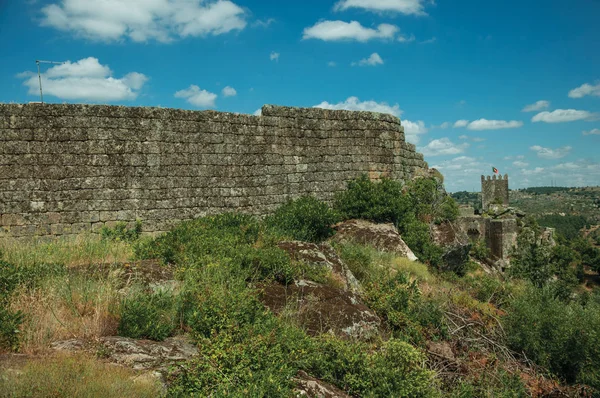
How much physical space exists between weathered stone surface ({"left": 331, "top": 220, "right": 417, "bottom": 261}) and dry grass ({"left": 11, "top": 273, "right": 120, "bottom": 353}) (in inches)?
257

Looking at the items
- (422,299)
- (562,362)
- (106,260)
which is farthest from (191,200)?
(562,362)

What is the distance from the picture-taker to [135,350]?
425cm

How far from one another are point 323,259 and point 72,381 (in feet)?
15.8

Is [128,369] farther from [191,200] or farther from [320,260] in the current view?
[191,200]

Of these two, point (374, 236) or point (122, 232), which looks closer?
point (122, 232)

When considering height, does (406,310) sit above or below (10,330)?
below

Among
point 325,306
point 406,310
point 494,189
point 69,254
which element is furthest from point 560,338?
point 494,189

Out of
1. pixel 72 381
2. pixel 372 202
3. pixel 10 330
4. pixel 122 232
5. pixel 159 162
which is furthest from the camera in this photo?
pixel 372 202

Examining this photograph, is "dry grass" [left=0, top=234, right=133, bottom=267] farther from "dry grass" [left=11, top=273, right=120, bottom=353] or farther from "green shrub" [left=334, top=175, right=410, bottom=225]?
"green shrub" [left=334, top=175, right=410, bottom=225]

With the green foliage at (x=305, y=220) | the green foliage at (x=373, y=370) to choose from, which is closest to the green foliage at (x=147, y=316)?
the green foliage at (x=373, y=370)

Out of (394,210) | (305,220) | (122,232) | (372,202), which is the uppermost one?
(372,202)

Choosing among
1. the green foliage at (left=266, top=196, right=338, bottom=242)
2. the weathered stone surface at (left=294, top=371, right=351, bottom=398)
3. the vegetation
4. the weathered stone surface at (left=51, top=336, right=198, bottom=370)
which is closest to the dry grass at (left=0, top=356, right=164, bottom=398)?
the vegetation

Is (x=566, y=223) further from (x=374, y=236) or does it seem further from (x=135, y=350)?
(x=135, y=350)

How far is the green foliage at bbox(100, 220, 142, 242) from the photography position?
31.6ft
